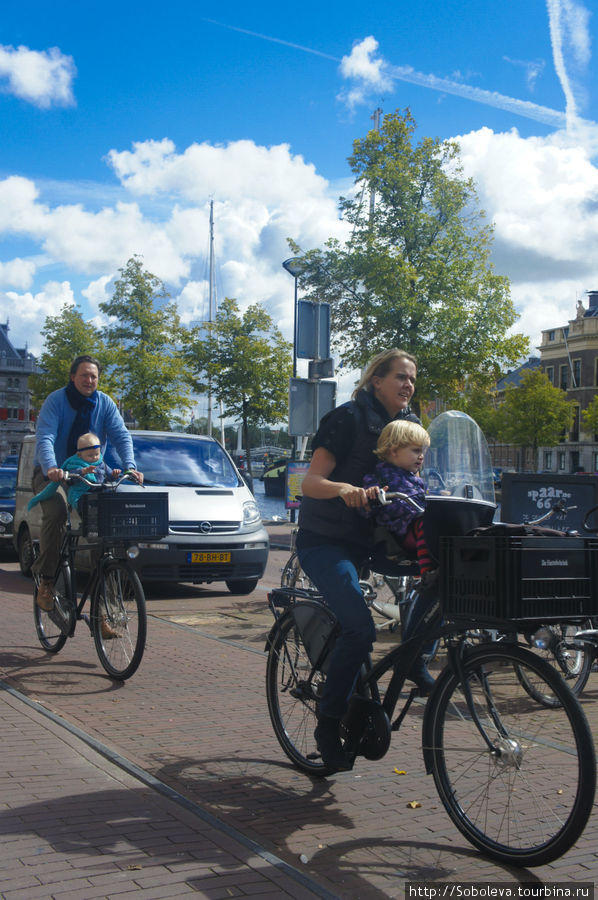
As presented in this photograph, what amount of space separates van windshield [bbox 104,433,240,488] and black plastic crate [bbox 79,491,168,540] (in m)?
4.18

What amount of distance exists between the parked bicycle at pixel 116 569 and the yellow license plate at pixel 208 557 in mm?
3260

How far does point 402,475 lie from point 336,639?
2.30 ft

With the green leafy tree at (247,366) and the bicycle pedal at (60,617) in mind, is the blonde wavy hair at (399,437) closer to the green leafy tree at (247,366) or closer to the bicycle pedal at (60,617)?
the bicycle pedal at (60,617)

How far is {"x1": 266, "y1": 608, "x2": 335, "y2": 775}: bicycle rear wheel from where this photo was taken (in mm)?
3832

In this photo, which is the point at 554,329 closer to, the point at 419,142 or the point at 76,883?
the point at 419,142

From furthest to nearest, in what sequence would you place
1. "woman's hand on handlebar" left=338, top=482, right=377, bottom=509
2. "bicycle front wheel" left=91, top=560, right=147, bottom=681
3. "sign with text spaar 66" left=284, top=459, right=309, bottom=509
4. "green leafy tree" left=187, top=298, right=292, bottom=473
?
"green leafy tree" left=187, top=298, right=292, bottom=473, "sign with text spaar 66" left=284, top=459, right=309, bottom=509, "bicycle front wheel" left=91, top=560, right=147, bottom=681, "woman's hand on handlebar" left=338, top=482, right=377, bottom=509

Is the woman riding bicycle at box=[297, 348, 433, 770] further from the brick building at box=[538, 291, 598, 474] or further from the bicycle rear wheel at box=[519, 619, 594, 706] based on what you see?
the brick building at box=[538, 291, 598, 474]

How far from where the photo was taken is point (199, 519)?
31.2ft

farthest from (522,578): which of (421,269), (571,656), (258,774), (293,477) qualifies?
(421,269)

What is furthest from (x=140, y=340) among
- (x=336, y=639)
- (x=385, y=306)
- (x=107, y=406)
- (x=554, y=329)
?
(x=554, y=329)

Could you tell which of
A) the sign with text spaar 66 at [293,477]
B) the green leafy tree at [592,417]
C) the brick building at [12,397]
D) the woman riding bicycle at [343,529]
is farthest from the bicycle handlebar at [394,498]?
the brick building at [12,397]

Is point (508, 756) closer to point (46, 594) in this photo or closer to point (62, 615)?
point (62, 615)

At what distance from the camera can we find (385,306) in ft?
81.0

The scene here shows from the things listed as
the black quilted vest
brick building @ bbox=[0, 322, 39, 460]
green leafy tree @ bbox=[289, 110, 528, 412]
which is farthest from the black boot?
brick building @ bbox=[0, 322, 39, 460]
